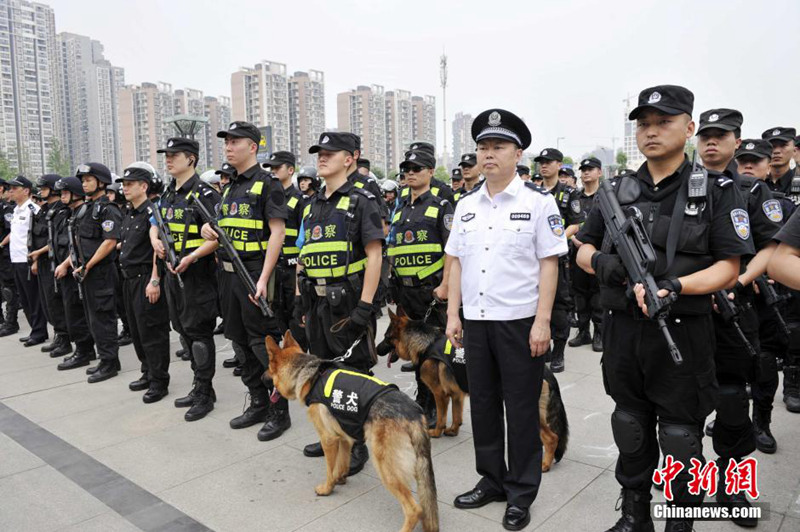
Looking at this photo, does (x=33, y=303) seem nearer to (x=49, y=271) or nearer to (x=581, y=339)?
(x=49, y=271)

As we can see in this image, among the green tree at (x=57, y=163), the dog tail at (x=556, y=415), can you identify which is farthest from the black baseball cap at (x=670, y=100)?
the green tree at (x=57, y=163)

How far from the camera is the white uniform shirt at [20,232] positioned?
8.45 m

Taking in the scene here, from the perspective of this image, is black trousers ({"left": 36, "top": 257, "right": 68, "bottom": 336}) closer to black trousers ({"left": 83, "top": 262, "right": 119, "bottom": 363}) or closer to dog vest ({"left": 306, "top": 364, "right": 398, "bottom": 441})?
black trousers ({"left": 83, "top": 262, "right": 119, "bottom": 363})

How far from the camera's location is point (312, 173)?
876 centimetres

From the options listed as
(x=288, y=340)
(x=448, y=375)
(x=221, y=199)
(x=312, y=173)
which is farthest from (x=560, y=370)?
(x=312, y=173)

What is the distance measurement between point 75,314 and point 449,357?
210 inches

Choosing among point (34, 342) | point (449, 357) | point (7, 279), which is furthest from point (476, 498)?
point (7, 279)

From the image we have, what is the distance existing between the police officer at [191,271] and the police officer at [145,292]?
322 mm

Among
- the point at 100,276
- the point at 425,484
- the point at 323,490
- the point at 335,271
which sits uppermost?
the point at 335,271

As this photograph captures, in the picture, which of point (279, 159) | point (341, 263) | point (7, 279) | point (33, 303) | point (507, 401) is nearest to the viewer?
point (507, 401)

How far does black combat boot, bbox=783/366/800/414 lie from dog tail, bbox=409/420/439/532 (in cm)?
352

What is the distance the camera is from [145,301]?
18.2 ft

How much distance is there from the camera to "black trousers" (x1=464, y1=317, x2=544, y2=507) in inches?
121

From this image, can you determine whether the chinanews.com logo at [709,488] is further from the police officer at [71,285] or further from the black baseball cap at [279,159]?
the police officer at [71,285]
